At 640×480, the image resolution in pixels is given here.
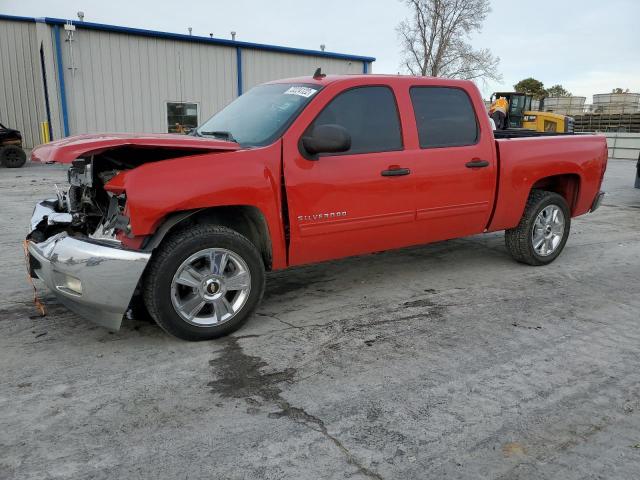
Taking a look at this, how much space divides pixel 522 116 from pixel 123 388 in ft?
76.2

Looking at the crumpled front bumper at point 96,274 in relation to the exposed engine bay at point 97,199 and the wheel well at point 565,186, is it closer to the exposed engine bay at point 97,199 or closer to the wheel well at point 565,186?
the exposed engine bay at point 97,199

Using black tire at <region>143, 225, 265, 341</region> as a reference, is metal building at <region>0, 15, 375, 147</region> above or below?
above

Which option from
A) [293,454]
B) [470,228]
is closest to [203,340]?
[293,454]

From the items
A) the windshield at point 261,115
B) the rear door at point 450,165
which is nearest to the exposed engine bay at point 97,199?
the windshield at point 261,115

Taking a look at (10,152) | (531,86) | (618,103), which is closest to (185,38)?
(10,152)

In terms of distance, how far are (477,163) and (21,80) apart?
2285 cm

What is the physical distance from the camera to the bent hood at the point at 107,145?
10.7ft

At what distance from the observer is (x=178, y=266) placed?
11.6 feet

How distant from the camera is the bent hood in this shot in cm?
327

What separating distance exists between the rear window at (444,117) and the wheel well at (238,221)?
163 cm

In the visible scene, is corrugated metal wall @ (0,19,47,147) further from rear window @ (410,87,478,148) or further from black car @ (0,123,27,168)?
rear window @ (410,87,478,148)

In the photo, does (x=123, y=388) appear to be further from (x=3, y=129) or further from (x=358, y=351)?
(x=3, y=129)

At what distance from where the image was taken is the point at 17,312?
425 centimetres

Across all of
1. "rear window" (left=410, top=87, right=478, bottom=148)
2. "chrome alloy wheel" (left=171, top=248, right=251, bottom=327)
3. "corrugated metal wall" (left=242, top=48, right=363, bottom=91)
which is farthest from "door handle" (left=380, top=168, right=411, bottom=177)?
"corrugated metal wall" (left=242, top=48, right=363, bottom=91)
